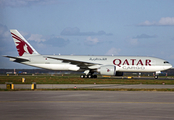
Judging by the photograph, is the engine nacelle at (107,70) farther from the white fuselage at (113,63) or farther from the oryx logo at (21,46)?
the oryx logo at (21,46)

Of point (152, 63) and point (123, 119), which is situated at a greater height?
point (152, 63)

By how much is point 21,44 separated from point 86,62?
13458 mm

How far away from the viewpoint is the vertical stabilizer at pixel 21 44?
53.2 metres

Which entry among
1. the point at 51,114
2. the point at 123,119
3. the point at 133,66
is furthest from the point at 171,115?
the point at 133,66

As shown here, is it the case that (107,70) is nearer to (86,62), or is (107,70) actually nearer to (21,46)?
(86,62)

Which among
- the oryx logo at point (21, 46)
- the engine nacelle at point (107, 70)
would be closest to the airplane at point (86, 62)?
the oryx logo at point (21, 46)

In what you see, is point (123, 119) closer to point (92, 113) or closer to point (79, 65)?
point (92, 113)

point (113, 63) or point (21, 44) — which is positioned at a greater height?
point (21, 44)

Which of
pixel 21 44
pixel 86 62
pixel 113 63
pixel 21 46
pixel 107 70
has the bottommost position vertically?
pixel 107 70

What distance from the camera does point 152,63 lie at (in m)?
50.5

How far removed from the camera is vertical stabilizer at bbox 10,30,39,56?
2096 inches

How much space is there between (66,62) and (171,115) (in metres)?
39.8

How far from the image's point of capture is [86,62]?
49.6 metres

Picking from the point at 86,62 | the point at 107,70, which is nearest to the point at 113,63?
the point at 107,70
